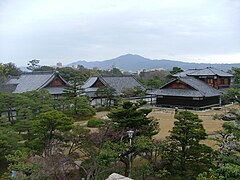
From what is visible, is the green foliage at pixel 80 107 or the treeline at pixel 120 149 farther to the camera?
the green foliage at pixel 80 107

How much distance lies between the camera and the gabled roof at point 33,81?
28.5 metres

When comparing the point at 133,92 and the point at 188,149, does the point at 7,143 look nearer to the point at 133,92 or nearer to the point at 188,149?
the point at 188,149

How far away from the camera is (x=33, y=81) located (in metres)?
29.9

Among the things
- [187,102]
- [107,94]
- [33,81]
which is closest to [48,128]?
[107,94]

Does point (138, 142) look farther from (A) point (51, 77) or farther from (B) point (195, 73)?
(B) point (195, 73)

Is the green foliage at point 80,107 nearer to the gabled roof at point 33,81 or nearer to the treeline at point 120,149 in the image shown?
the gabled roof at point 33,81

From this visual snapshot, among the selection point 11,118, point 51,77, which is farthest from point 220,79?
point 11,118

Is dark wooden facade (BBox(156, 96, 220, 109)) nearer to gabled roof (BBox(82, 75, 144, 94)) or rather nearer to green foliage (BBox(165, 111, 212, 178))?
gabled roof (BBox(82, 75, 144, 94))

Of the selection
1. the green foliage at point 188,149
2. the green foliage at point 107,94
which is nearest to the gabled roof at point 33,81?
the green foliage at point 107,94

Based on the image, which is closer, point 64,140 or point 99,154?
point 99,154

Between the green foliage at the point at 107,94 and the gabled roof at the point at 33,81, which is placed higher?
the gabled roof at the point at 33,81

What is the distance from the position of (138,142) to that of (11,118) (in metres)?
12.7

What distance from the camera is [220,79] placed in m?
35.2

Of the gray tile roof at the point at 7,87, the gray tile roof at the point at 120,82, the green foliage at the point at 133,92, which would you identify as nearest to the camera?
the gray tile roof at the point at 7,87
